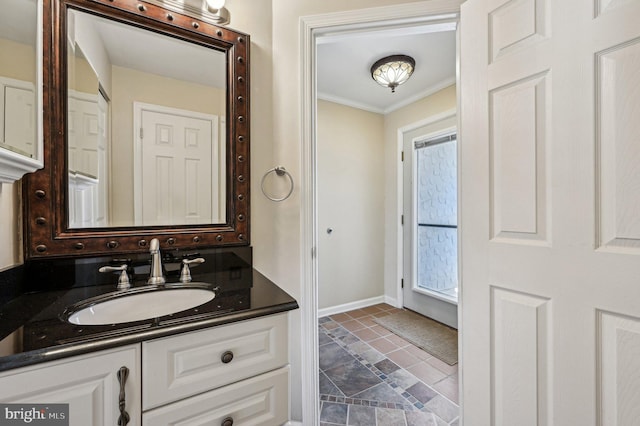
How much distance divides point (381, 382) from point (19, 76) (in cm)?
224

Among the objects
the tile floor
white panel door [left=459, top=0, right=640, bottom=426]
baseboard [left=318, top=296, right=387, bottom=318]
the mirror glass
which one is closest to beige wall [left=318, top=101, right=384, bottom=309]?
baseboard [left=318, top=296, right=387, bottom=318]

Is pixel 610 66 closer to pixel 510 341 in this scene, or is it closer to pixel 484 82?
pixel 484 82

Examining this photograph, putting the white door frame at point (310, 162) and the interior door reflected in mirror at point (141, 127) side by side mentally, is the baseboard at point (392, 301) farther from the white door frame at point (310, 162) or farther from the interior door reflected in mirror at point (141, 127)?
the interior door reflected in mirror at point (141, 127)

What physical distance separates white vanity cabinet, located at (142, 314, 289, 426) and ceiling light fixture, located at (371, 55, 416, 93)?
2085 millimetres

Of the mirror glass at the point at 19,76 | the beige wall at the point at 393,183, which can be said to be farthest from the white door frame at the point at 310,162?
the beige wall at the point at 393,183

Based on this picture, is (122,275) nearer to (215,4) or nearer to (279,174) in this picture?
(279,174)

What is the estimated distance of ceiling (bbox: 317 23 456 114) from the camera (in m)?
1.85

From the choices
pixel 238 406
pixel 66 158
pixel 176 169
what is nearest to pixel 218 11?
pixel 176 169

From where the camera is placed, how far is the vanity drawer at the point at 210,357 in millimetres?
634

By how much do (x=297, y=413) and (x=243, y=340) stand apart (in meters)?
0.83

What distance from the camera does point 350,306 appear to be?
9.75ft

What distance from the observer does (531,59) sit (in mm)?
908

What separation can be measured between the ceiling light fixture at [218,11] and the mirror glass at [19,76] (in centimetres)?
60

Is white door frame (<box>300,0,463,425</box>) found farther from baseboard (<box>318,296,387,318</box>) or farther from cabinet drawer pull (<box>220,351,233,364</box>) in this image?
baseboard (<box>318,296,387,318</box>)
